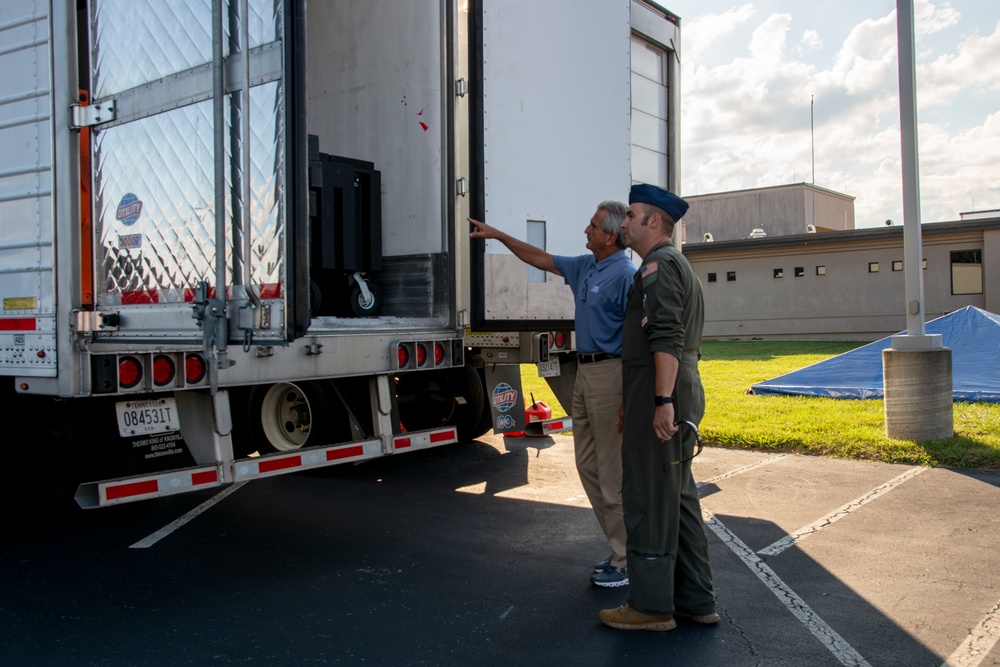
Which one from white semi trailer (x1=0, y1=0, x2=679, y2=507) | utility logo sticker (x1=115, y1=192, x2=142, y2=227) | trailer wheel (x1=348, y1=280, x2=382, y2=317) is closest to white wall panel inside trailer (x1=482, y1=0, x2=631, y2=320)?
white semi trailer (x1=0, y1=0, x2=679, y2=507)

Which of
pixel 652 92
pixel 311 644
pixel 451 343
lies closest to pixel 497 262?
pixel 451 343

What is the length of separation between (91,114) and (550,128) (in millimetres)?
2957

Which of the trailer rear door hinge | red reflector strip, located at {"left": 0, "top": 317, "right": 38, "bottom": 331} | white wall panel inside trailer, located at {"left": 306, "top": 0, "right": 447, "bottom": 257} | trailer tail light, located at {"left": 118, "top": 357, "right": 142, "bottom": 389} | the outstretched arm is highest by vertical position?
white wall panel inside trailer, located at {"left": 306, "top": 0, "right": 447, "bottom": 257}

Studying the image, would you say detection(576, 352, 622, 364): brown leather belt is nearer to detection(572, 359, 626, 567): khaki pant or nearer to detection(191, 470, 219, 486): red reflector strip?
detection(572, 359, 626, 567): khaki pant

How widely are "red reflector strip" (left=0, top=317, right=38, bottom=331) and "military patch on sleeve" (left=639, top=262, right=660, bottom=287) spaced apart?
10.4 ft

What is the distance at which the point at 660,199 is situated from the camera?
4.08 metres

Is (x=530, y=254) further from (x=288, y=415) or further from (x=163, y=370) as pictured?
(x=288, y=415)

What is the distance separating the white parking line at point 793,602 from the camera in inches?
144

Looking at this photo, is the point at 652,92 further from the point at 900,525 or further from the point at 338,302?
the point at 900,525

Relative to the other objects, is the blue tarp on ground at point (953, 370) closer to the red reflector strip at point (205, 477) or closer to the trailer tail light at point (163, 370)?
the red reflector strip at point (205, 477)

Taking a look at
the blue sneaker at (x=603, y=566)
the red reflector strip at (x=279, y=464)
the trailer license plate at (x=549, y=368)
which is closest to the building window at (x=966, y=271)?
the trailer license plate at (x=549, y=368)

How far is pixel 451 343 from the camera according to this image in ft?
19.7

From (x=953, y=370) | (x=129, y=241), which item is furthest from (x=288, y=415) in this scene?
(x=953, y=370)

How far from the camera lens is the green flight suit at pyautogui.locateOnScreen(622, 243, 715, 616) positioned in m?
3.81
